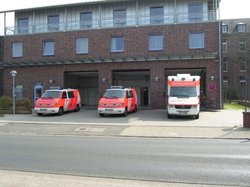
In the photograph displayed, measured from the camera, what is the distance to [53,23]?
116 ft

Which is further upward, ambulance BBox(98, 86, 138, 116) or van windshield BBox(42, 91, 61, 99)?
van windshield BBox(42, 91, 61, 99)

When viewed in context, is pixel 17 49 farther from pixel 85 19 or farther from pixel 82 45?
pixel 85 19

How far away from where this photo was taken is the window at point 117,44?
31.2 metres

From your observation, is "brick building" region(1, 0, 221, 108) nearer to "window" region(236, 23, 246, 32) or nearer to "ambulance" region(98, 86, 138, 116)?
"ambulance" region(98, 86, 138, 116)

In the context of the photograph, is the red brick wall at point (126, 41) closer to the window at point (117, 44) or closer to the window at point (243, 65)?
the window at point (117, 44)

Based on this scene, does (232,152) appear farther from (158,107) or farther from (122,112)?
(158,107)

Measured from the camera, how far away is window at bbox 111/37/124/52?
103ft

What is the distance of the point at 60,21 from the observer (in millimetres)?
35094

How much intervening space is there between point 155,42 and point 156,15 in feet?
11.8

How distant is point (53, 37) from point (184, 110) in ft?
57.0

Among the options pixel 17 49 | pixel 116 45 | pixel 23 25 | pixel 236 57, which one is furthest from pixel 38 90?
pixel 236 57

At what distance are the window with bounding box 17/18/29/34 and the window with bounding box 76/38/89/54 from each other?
6.89 metres

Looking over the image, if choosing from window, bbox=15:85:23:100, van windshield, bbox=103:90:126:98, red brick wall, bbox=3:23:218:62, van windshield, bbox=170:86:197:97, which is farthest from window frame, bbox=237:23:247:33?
van windshield, bbox=103:90:126:98

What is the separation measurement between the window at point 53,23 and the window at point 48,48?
181cm
